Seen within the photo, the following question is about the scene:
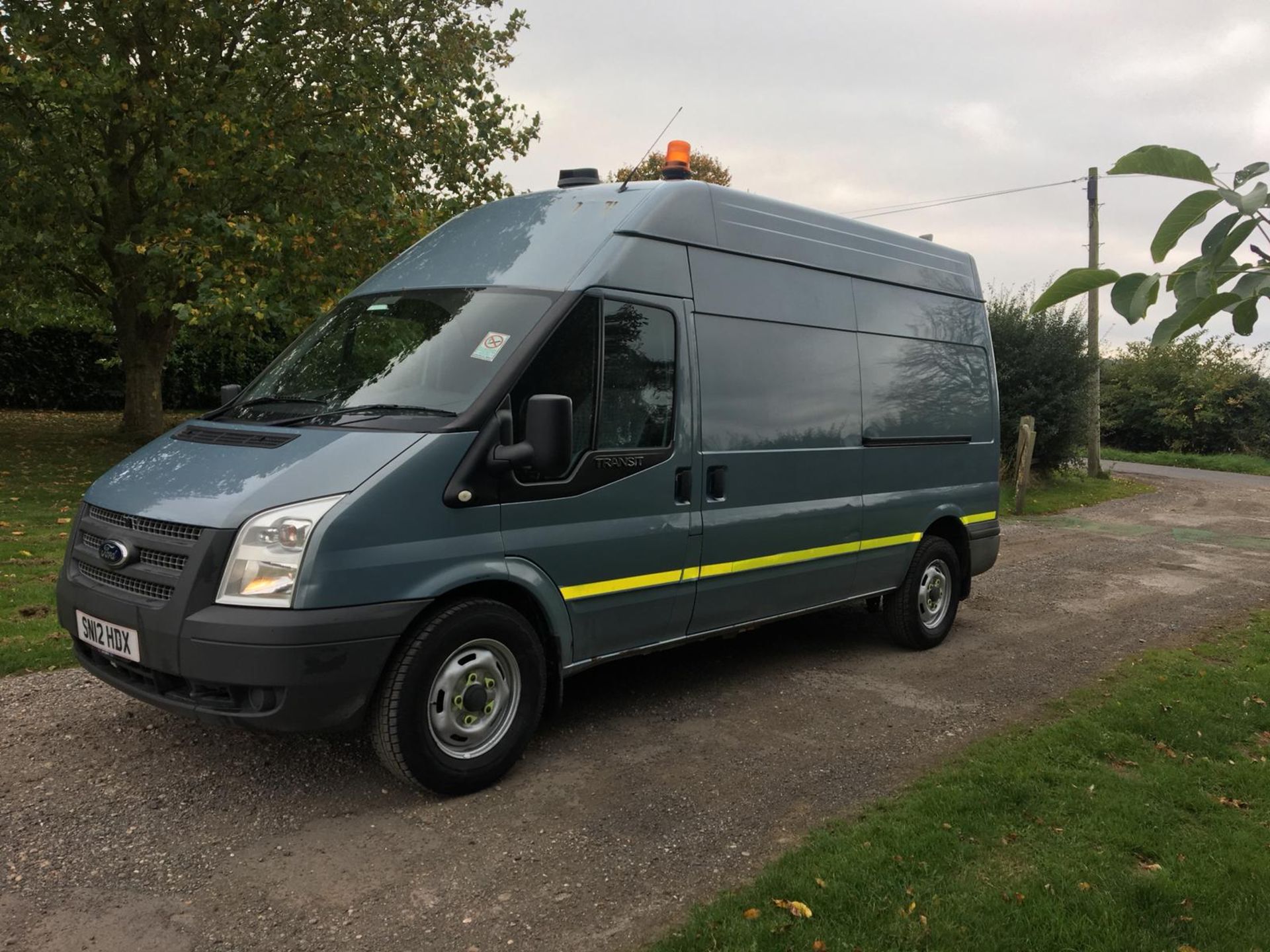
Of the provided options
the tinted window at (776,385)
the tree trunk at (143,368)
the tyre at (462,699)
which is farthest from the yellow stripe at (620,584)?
the tree trunk at (143,368)

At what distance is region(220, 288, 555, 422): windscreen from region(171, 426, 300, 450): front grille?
0.18 metres

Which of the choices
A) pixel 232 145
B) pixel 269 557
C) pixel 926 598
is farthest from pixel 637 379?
pixel 232 145

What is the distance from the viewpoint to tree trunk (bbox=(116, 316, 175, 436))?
1712 cm

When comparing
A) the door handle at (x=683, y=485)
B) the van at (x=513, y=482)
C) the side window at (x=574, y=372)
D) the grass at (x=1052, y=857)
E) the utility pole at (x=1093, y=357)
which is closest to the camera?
the grass at (x=1052, y=857)

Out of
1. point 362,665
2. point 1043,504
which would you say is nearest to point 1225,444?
point 1043,504

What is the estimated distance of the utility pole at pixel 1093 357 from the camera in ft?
62.3

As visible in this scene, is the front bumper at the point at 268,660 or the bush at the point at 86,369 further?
the bush at the point at 86,369

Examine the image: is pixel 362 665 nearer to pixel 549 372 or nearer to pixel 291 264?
pixel 549 372

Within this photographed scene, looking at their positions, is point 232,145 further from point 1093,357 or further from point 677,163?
point 1093,357

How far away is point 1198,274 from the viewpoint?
1551 millimetres

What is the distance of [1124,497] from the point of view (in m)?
19.2

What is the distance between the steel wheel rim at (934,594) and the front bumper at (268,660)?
13.5 ft

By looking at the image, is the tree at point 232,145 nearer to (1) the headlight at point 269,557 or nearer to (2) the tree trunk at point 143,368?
(2) the tree trunk at point 143,368

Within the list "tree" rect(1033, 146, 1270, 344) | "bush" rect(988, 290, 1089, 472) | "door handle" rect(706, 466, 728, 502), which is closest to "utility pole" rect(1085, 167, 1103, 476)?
"bush" rect(988, 290, 1089, 472)
